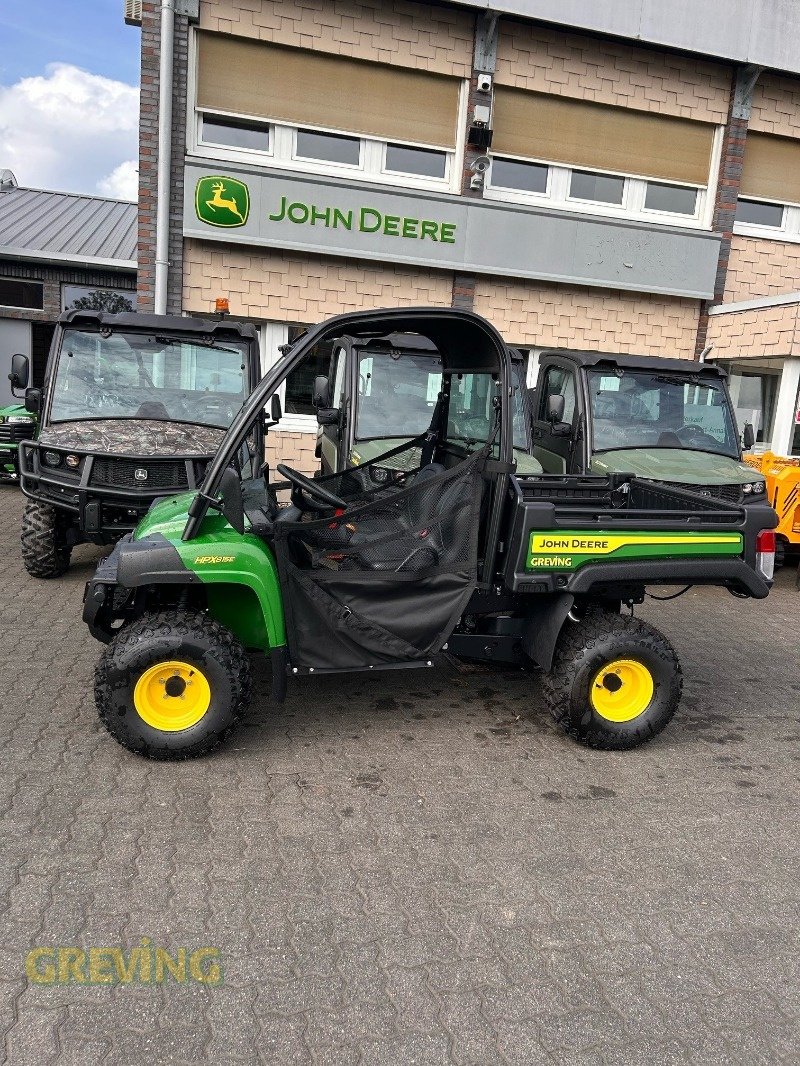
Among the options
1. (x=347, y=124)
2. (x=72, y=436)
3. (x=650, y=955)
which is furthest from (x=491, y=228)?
(x=650, y=955)

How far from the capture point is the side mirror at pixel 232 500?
3.55 meters

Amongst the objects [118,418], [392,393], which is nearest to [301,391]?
[392,393]

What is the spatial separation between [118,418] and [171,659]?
147 inches

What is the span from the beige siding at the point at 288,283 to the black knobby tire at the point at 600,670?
753 cm

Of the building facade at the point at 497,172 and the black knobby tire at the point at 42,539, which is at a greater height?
the building facade at the point at 497,172

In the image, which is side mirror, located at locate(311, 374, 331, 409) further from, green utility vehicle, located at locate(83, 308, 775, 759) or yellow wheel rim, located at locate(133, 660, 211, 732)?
yellow wheel rim, located at locate(133, 660, 211, 732)

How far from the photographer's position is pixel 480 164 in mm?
10867

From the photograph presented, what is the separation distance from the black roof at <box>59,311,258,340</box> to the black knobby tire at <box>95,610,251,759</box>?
4.00 metres

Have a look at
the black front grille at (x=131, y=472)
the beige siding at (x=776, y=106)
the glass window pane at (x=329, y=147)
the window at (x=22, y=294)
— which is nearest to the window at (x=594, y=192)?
the beige siding at (x=776, y=106)

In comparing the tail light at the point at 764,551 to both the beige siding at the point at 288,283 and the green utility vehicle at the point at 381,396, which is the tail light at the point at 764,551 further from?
the beige siding at the point at 288,283

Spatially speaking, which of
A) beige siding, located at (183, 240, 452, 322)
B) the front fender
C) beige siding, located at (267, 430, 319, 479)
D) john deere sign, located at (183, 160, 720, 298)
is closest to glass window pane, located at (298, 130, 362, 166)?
john deere sign, located at (183, 160, 720, 298)

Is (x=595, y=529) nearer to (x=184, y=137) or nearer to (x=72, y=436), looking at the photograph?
(x=72, y=436)

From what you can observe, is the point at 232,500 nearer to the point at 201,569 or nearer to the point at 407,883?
the point at 201,569

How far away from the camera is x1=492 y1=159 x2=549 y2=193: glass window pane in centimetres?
1141
